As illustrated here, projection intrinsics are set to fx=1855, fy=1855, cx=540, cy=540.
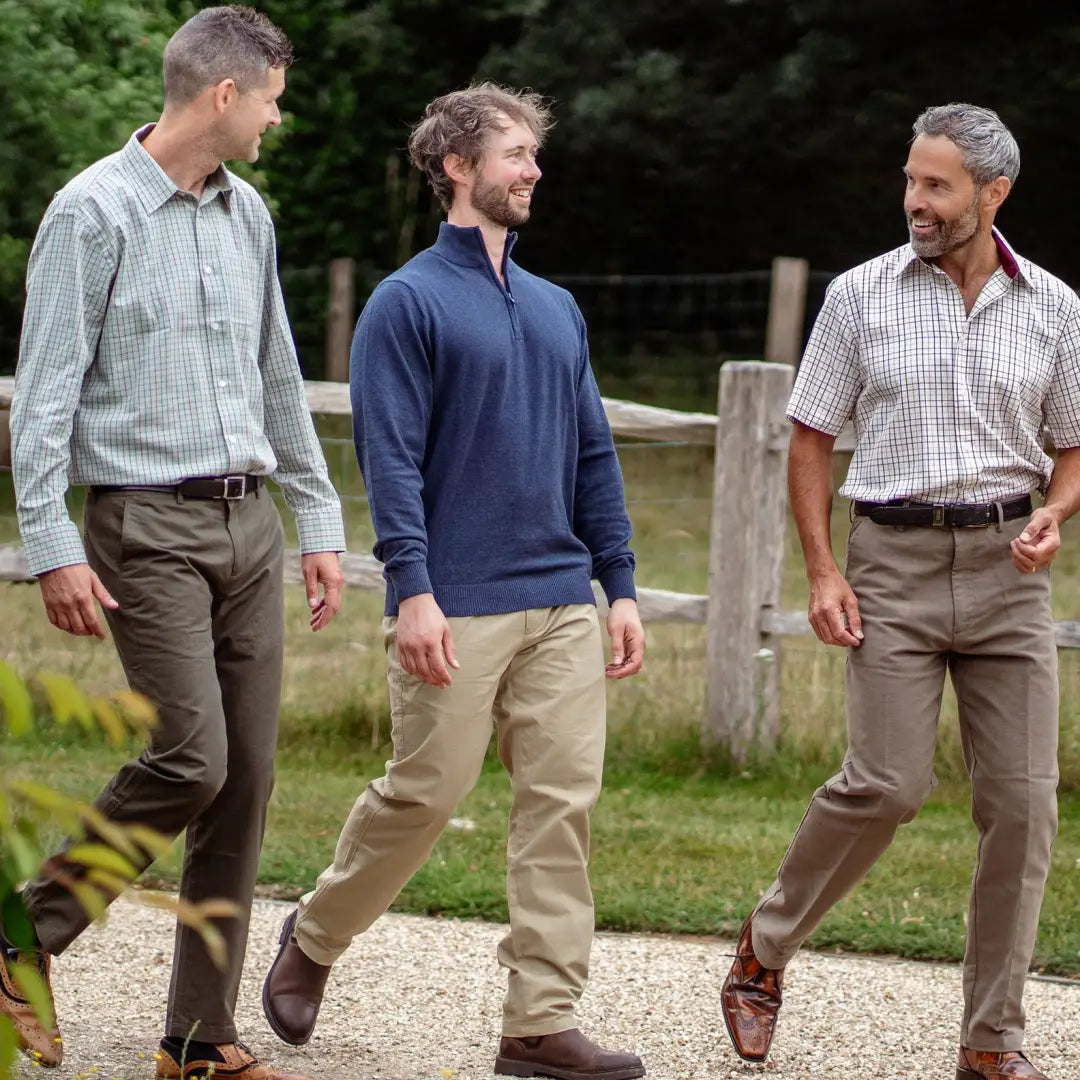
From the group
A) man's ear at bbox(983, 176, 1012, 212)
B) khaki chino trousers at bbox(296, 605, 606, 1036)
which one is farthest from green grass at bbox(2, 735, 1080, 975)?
man's ear at bbox(983, 176, 1012, 212)

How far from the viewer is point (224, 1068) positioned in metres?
3.61

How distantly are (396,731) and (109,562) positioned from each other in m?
0.69

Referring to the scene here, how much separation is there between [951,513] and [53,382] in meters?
1.81

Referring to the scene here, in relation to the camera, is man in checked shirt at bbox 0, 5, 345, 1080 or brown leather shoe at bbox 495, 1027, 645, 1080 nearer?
man in checked shirt at bbox 0, 5, 345, 1080

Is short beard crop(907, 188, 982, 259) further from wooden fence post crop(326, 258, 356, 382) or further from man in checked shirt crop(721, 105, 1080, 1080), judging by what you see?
wooden fence post crop(326, 258, 356, 382)

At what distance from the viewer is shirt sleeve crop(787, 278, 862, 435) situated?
398cm

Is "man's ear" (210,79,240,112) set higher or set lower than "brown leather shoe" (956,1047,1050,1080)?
higher

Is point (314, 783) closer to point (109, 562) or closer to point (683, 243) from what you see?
point (109, 562)

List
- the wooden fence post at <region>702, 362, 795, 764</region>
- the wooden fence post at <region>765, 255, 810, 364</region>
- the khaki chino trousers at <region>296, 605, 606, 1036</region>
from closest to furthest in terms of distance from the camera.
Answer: the khaki chino trousers at <region>296, 605, 606, 1036</region> < the wooden fence post at <region>702, 362, 795, 764</region> < the wooden fence post at <region>765, 255, 810, 364</region>

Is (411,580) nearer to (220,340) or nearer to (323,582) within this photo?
(323,582)

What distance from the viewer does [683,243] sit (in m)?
23.2

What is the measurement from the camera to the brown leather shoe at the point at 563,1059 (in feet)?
12.2

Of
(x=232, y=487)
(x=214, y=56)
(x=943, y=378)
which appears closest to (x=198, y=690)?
(x=232, y=487)

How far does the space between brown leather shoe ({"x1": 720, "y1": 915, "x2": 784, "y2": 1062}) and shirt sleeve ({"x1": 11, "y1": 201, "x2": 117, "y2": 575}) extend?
164 cm
